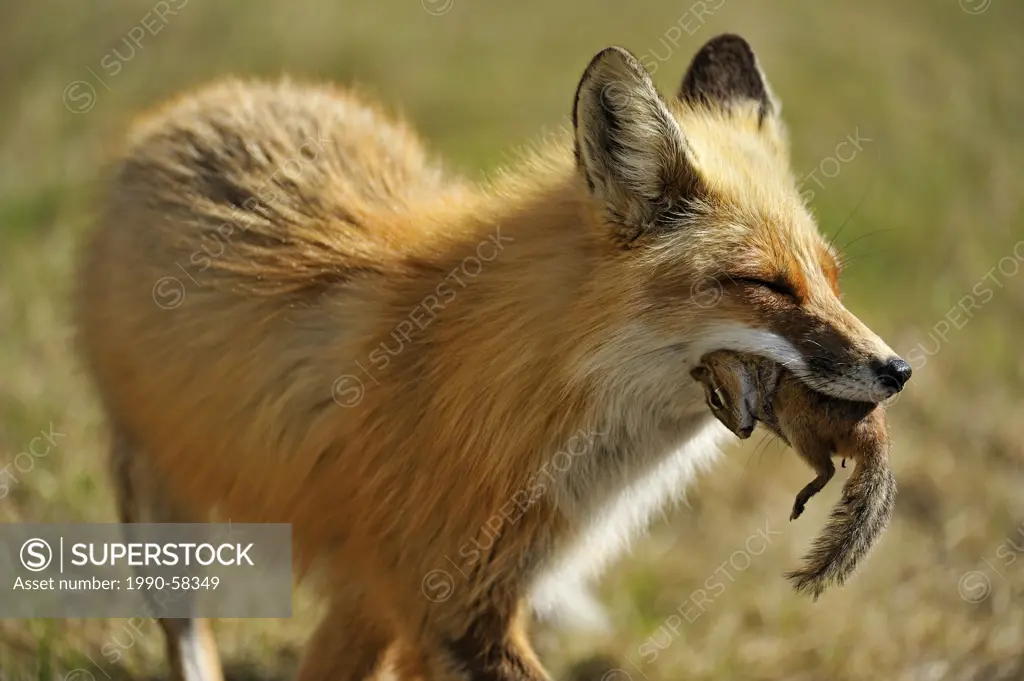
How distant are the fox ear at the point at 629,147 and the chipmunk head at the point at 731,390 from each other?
1.72 feet

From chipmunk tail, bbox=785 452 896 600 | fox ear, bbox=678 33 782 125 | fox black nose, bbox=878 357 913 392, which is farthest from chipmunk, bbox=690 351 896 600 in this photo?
fox ear, bbox=678 33 782 125

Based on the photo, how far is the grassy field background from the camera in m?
5.64

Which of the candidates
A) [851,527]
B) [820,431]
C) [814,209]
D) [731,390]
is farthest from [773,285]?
[814,209]

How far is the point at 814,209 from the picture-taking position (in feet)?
27.6

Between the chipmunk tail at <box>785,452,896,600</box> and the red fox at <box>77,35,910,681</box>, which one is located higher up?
the red fox at <box>77,35,910,681</box>

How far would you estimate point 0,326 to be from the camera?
755 cm

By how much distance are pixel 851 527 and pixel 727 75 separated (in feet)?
6.75

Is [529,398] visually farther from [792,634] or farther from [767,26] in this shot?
[767,26]

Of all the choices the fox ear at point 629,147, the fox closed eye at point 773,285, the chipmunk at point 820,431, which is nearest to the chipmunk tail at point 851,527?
the chipmunk at point 820,431

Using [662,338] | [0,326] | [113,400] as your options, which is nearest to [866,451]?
[662,338]

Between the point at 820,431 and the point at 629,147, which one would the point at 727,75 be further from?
the point at 820,431

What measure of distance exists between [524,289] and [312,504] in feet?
4.13

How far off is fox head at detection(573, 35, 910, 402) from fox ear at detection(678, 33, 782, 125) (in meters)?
0.78

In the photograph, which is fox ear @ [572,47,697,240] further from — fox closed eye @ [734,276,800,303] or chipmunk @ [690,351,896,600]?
chipmunk @ [690,351,896,600]
